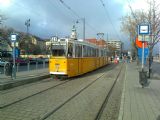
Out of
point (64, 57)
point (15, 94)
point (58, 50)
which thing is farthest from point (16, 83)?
point (58, 50)

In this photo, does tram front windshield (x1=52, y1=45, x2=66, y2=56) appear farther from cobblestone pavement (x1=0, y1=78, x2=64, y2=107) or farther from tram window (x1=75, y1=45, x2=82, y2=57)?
cobblestone pavement (x1=0, y1=78, x2=64, y2=107)

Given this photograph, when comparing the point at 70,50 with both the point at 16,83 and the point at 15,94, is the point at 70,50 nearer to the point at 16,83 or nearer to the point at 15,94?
the point at 16,83

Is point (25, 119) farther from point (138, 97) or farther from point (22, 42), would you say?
point (22, 42)

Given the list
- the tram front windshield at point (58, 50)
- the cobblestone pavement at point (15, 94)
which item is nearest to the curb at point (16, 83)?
the cobblestone pavement at point (15, 94)

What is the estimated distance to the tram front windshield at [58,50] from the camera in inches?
873

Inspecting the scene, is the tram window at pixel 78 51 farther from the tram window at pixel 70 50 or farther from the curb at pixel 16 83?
the curb at pixel 16 83

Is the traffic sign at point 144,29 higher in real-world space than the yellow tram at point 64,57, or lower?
higher

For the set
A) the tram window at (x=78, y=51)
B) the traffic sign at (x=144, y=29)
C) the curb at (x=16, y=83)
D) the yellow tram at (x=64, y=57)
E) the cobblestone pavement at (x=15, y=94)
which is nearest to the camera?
the cobblestone pavement at (x=15, y=94)

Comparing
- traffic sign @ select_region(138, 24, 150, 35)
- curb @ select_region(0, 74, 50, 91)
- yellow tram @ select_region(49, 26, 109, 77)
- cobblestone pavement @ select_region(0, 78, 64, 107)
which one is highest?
traffic sign @ select_region(138, 24, 150, 35)

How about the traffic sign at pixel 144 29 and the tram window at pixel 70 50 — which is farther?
the tram window at pixel 70 50

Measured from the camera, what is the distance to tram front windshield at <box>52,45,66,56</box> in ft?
72.7

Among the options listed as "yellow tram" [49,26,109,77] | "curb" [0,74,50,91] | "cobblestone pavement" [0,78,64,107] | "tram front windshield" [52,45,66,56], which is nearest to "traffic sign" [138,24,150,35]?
"cobblestone pavement" [0,78,64,107]

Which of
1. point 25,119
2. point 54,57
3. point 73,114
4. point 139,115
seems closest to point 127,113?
point 139,115

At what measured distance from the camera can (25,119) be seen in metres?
8.54
